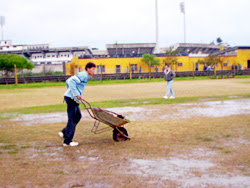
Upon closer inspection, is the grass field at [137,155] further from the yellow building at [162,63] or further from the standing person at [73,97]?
the yellow building at [162,63]

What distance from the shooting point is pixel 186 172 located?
398 centimetres

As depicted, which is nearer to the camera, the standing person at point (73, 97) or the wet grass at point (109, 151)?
the wet grass at point (109, 151)

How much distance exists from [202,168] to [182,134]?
7.26 feet

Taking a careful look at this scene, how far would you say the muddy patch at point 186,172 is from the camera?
3.59 m

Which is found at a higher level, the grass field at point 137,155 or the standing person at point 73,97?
the standing person at point 73,97

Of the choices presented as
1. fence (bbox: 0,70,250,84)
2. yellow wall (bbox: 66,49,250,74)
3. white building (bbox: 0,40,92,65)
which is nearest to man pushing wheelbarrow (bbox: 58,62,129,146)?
fence (bbox: 0,70,250,84)

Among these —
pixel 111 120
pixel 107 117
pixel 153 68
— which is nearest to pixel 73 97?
pixel 107 117

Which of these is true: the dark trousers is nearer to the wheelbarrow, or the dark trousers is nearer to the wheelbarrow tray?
the wheelbarrow

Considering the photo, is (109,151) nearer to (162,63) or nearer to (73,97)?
(73,97)

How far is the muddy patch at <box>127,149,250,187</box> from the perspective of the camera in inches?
141

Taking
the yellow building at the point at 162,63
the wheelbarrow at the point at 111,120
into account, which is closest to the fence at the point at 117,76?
the yellow building at the point at 162,63

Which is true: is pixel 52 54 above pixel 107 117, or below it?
above

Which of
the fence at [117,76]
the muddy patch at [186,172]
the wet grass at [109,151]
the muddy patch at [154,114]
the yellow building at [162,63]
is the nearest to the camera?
the muddy patch at [186,172]

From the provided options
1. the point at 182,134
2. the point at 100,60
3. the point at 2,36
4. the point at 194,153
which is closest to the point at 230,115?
the point at 182,134
